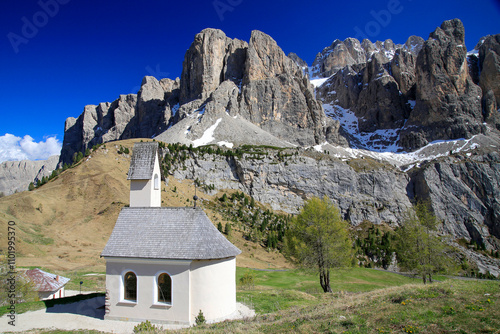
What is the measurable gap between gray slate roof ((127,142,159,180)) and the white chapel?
3.13 meters

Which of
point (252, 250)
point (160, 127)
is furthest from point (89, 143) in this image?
point (252, 250)

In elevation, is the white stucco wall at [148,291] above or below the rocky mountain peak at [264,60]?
below

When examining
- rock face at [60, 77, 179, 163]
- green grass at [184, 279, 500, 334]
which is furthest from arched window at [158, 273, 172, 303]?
rock face at [60, 77, 179, 163]

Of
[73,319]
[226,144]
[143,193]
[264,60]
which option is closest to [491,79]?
[264,60]

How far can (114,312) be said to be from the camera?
645 inches

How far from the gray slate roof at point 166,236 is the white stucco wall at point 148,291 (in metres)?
0.45

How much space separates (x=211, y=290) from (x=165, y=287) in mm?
2423

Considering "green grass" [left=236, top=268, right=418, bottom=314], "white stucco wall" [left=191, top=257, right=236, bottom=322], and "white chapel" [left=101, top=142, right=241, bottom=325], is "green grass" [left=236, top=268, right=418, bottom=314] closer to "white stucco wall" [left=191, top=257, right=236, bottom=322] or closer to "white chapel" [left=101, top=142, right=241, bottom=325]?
"white stucco wall" [left=191, top=257, right=236, bottom=322]

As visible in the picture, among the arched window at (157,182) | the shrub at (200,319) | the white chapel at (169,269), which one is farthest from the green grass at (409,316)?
the arched window at (157,182)

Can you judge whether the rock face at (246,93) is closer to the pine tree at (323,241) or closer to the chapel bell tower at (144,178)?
the pine tree at (323,241)

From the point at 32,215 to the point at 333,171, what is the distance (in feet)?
275

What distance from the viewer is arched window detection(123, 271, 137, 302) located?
54.2 ft

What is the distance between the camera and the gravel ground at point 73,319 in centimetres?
1496

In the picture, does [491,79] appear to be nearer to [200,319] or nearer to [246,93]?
[246,93]
